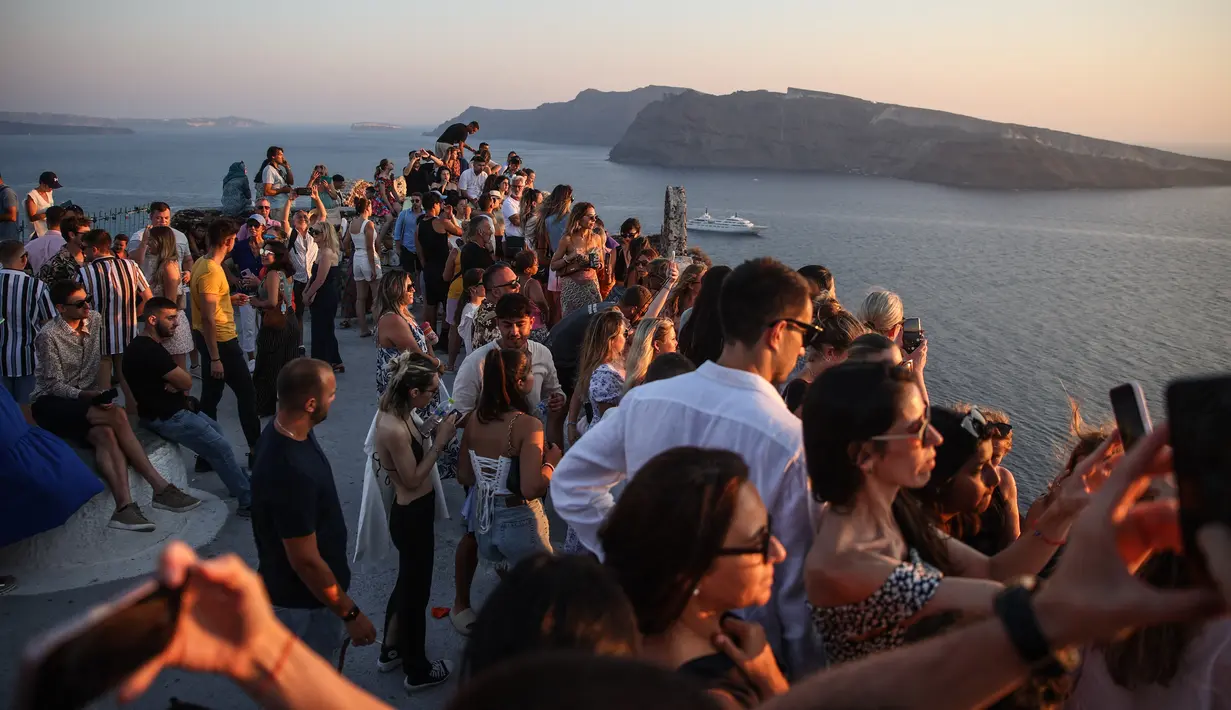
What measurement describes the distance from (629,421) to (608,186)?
77.7 metres

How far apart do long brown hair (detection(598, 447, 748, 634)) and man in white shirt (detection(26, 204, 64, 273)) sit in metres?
8.53

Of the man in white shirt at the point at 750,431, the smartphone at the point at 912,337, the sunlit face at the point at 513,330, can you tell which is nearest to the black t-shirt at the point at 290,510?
the man in white shirt at the point at 750,431

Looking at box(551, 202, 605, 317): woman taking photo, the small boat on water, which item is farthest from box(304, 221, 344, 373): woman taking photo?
the small boat on water

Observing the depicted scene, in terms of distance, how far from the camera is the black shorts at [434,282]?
9539 mm

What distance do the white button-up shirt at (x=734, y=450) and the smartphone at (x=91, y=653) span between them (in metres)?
1.83

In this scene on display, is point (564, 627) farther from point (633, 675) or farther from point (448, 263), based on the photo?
point (448, 263)

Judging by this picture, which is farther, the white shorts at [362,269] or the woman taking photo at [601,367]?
the white shorts at [362,269]

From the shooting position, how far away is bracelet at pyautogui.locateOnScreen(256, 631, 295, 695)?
112cm

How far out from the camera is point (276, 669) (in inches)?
44.6

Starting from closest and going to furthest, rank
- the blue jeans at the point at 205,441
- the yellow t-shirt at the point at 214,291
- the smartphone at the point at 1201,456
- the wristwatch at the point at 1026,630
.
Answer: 1. the smartphone at the point at 1201,456
2. the wristwatch at the point at 1026,630
3. the blue jeans at the point at 205,441
4. the yellow t-shirt at the point at 214,291

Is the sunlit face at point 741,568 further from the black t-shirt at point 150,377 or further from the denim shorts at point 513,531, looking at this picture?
the black t-shirt at point 150,377

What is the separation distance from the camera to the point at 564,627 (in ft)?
4.96

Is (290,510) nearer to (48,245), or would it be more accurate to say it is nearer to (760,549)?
(760,549)

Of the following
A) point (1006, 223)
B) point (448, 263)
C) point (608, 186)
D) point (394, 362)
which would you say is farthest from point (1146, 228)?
point (394, 362)
